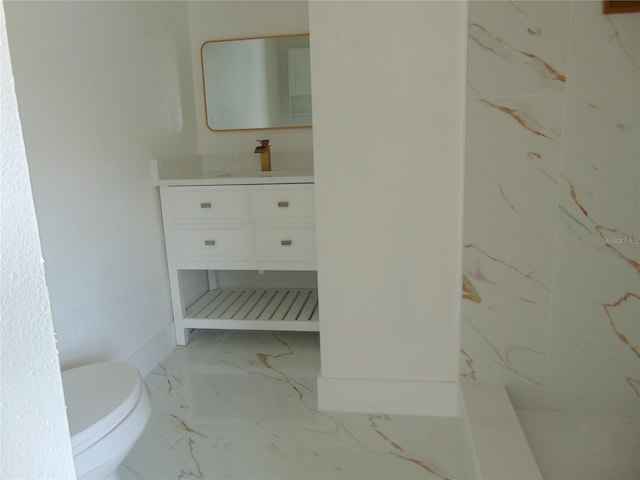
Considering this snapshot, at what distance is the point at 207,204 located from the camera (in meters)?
2.21

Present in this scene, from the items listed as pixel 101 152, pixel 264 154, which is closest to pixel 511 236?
pixel 264 154

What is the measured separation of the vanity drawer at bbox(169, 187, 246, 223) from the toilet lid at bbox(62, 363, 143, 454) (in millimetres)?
961

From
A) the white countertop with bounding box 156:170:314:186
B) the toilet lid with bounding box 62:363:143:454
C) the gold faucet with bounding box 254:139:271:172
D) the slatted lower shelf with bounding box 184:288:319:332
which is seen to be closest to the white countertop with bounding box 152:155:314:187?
the white countertop with bounding box 156:170:314:186

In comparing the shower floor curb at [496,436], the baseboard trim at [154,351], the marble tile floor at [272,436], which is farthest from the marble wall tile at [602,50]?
the baseboard trim at [154,351]

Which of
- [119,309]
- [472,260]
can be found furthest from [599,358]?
[119,309]

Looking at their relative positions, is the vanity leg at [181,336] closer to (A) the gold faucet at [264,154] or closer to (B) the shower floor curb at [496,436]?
(A) the gold faucet at [264,154]

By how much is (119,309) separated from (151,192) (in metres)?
0.57

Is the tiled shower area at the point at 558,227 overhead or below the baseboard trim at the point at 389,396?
overhead

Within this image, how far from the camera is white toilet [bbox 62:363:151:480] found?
3.60ft

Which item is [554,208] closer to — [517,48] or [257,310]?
[517,48]

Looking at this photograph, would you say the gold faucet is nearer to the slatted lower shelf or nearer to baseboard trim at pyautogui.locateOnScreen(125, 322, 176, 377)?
the slatted lower shelf

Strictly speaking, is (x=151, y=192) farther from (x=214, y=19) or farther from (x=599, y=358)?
(x=599, y=358)

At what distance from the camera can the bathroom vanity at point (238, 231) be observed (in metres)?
2.16

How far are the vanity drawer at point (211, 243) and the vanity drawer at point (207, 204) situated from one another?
0.16 feet
